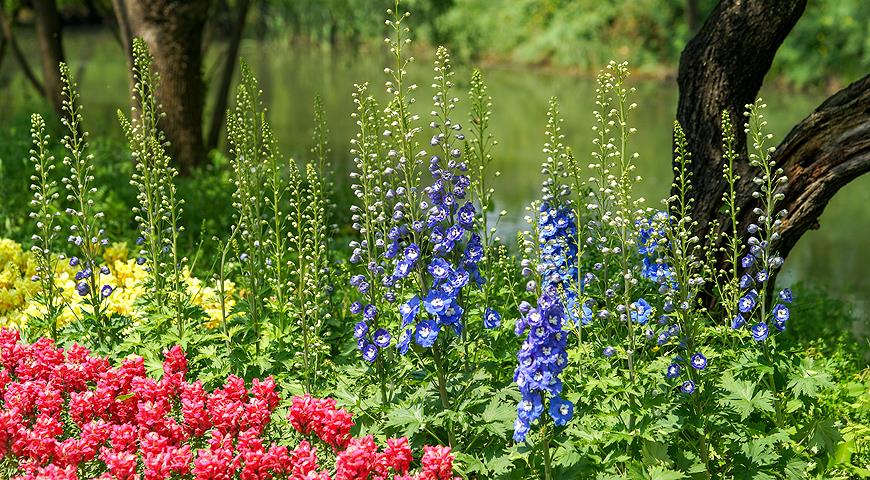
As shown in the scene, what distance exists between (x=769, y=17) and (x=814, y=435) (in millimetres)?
2986

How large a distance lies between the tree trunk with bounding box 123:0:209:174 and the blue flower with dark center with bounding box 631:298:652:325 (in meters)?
6.32

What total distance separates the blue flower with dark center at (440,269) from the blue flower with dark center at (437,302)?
7 cm

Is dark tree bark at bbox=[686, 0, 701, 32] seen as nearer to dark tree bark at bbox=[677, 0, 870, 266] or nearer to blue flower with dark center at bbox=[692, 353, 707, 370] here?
dark tree bark at bbox=[677, 0, 870, 266]

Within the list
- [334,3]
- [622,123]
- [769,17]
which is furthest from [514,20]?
[622,123]

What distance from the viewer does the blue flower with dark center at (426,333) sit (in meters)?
4.39

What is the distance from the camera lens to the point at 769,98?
22000 millimetres

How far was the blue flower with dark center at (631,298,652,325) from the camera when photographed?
190 inches

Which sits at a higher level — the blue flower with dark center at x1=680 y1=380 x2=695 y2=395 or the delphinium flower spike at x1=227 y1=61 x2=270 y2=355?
the delphinium flower spike at x1=227 y1=61 x2=270 y2=355

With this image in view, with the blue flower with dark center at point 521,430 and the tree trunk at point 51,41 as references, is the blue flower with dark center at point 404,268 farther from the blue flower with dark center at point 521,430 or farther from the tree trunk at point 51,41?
the tree trunk at point 51,41

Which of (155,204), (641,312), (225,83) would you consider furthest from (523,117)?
(641,312)

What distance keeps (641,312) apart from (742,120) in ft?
8.74

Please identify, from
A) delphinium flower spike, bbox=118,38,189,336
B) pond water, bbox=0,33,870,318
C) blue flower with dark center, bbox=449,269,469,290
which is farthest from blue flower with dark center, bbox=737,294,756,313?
pond water, bbox=0,33,870,318

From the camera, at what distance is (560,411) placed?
4.03 meters

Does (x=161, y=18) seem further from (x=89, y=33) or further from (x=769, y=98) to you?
(x=89, y=33)
